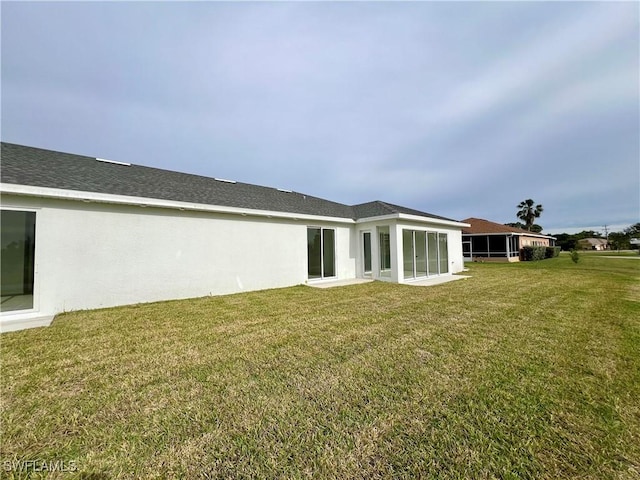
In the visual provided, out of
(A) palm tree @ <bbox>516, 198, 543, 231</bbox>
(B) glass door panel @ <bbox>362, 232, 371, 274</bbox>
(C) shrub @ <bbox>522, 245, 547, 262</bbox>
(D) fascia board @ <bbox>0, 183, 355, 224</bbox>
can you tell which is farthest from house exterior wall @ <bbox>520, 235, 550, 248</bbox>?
(D) fascia board @ <bbox>0, 183, 355, 224</bbox>

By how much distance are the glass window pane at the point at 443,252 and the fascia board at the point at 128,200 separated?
8467mm

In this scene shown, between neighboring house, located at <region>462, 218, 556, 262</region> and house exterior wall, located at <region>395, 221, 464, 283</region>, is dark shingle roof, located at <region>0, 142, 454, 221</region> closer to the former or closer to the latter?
house exterior wall, located at <region>395, 221, 464, 283</region>

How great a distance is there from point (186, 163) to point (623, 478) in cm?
1921

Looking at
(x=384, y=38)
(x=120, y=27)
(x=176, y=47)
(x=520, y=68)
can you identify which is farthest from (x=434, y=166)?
(x=120, y=27)

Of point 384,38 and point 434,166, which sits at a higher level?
point 384,38

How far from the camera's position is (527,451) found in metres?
2.08

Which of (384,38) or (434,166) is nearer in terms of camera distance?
(384,38)

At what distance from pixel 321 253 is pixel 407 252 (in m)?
4.29

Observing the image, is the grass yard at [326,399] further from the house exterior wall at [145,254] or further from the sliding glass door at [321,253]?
the sliding glass door at [321,253]

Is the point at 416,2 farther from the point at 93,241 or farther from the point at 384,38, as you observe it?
the point at 93,241

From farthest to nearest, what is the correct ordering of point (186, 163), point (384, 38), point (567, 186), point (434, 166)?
1. point (567, 186)
2. point (434, 166)
3. point (186, 163)
4. point (384, 38)

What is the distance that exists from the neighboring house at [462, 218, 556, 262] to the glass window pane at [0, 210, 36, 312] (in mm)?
→ 27604

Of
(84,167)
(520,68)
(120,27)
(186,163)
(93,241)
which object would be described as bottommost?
(93,241)

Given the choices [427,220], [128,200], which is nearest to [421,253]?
[427,220]
